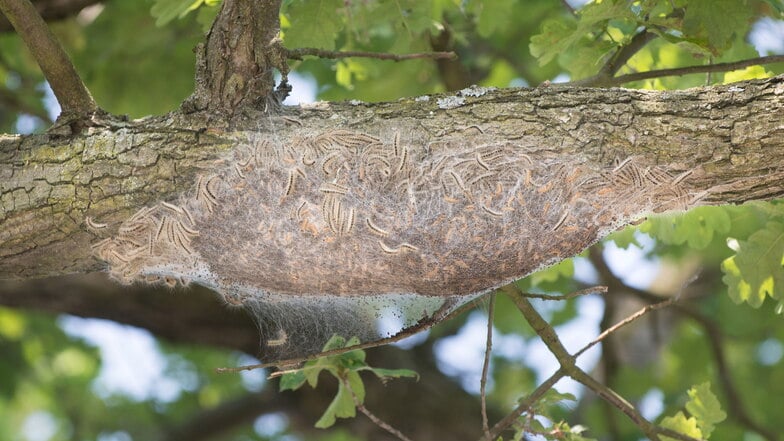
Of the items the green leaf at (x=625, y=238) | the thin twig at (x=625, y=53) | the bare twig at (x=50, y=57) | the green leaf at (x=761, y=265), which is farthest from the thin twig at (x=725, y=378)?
the bare twig at (x=50, y=57)

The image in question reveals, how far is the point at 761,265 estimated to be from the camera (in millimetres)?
3383

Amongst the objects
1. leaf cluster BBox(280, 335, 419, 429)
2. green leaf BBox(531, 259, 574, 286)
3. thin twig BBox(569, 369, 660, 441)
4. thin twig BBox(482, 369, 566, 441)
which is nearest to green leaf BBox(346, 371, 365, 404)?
leaf cluster BBox(280, 335, 419, 429)

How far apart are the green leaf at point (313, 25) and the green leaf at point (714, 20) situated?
4.64ft

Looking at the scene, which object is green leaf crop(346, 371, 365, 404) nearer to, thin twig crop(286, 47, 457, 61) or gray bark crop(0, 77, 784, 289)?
gray bark crop(0, 77, 784, 289)

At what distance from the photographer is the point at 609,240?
390 cm

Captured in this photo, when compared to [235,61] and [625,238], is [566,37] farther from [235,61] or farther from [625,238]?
[235,61]

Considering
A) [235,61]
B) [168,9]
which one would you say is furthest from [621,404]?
[168,9]

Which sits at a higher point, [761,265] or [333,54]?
[333,54]

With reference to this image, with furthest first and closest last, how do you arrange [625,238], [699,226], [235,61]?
[625,238] < [699,226] < [235,61]

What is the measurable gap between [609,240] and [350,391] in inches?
54.7

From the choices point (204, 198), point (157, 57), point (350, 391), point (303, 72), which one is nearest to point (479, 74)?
point (303, 72)

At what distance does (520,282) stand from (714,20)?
93.0 inches

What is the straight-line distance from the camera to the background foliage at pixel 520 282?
3.38 m

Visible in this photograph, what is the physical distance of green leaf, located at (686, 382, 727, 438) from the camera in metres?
3.35
